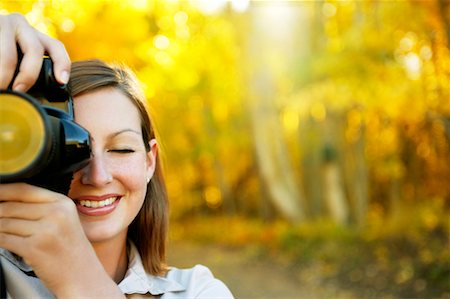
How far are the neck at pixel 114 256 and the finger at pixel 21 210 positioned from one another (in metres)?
0.43

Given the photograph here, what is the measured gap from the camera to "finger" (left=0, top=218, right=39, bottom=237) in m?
0.92

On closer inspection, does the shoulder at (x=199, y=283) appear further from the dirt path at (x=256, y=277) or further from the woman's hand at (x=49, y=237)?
the dirt path at (x=256, y=277)

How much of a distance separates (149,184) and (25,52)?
69 centimetres

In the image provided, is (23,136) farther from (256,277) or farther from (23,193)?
(256,277)

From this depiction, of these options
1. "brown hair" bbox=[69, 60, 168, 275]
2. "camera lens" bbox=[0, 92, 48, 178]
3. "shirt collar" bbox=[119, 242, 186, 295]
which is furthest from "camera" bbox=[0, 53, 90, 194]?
"shirt collar" bbox=[119, 242, 186, 295]

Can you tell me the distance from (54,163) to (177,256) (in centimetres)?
1086

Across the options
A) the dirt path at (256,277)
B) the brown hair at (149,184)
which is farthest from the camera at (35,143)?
the dirt path at (256,277)

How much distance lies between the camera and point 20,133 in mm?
896

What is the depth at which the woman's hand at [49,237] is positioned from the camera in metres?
0.91

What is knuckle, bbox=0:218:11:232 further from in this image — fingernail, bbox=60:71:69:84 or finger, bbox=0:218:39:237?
fingernail, bbox=60:71:69:84

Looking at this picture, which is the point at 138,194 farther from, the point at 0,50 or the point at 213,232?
the point at 213,232

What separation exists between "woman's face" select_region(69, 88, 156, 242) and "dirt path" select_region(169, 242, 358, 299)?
6.41 meters

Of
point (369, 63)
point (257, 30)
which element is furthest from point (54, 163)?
point (257, 30)

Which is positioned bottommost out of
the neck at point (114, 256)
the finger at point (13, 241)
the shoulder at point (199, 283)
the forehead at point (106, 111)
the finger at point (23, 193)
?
the shoulder at point (199, 283)
